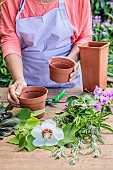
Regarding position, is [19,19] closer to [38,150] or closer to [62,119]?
[62,119]

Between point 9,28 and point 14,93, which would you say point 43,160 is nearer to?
point 14,93

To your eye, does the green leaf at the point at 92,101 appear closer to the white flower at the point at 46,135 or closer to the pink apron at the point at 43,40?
the white flower at the point at 46,135

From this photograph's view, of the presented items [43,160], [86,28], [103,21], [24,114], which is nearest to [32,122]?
[24,114]

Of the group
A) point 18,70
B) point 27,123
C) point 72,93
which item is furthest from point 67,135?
point 18,70

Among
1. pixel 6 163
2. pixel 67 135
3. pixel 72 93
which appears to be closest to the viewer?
pixel 6 163

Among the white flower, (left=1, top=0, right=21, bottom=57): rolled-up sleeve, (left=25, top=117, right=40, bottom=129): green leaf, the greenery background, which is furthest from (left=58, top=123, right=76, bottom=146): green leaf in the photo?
the greenery background

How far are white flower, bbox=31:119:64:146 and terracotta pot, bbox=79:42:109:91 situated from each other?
0.42 meters

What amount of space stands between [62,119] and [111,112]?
18cm

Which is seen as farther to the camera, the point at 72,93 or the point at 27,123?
the point at 72,93

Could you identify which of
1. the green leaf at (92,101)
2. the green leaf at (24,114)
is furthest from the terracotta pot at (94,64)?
the green leaf at (24,114)

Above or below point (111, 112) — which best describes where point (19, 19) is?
above

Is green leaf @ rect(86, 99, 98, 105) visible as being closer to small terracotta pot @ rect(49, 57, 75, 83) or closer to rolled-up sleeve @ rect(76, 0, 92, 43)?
small terracotta pot @ rect(49, 57, 75, 83)

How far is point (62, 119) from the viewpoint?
1.41m

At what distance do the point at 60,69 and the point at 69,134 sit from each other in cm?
36
